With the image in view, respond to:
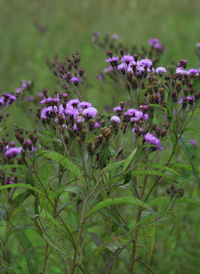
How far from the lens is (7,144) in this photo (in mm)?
2508

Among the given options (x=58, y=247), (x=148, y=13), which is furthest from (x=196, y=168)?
(x=148, y=13)

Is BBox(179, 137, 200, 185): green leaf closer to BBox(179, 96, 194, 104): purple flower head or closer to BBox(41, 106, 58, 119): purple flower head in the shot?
BBox(179, 96, 194, 104): purple flower head

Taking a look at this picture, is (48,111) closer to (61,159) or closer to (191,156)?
(61,159)

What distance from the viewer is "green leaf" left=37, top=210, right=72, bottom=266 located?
5.92 feet

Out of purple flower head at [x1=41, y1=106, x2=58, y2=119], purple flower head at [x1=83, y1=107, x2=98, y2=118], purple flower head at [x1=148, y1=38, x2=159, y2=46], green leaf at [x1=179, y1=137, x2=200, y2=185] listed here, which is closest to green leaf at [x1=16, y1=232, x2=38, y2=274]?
purple flower head at [x1=41, y1=106, x2=58, y2=119]

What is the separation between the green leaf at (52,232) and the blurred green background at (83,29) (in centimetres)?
433

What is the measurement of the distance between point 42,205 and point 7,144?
0.65m

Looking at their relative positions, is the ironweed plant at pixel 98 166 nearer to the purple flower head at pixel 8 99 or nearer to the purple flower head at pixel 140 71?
the purple flower head at pixel 140 71

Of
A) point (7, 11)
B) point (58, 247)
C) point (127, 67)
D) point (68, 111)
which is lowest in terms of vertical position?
point (58, 247)

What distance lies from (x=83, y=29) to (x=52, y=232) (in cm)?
988

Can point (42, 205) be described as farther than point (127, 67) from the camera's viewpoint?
No

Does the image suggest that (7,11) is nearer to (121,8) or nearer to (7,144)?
(121,8)

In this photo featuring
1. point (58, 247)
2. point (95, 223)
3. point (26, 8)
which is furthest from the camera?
point (26, 8)

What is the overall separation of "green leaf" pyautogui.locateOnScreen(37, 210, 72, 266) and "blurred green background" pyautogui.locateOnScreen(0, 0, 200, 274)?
14.2 ft
